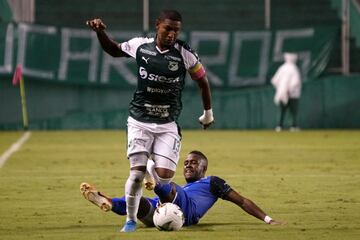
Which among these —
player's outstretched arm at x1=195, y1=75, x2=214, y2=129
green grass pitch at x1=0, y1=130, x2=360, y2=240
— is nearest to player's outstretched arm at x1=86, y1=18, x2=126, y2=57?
player's outstretched arm at x1=195, y1=75, x2=214, y2=129

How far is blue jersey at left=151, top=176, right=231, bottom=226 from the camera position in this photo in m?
11.4

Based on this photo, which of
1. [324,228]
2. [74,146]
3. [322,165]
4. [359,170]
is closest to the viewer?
[324,228]

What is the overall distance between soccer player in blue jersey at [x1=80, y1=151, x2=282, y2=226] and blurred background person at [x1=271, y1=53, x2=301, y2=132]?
19.1m

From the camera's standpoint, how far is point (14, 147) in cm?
2444

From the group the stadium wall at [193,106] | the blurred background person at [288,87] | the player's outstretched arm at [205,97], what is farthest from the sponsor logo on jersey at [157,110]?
the stadium wall at [193,106]

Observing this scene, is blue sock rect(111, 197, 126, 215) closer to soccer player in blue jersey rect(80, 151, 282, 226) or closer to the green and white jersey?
soccer player in blue jersey rect(80, 151, 282, 226)

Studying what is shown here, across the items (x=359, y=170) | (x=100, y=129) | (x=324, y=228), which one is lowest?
(x=100, y=129)

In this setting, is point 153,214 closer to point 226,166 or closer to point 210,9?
point 226,166

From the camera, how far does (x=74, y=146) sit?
2494cm

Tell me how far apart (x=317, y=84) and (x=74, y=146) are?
9.14 m

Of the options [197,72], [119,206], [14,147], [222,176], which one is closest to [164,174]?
[119,206]

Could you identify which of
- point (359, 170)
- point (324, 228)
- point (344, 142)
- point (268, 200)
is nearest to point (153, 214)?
point (324, 228)

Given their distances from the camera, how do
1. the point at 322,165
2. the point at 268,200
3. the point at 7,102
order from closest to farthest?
the point at 268,200, the point at 322,165, the point at 7,102

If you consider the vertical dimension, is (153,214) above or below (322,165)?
above
